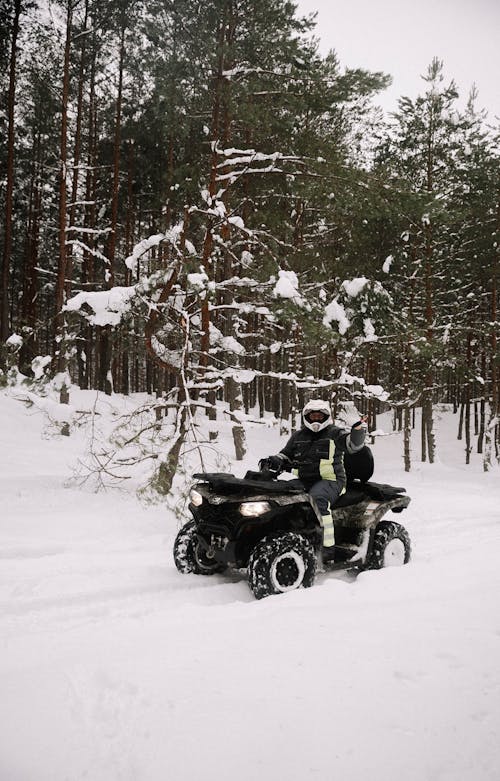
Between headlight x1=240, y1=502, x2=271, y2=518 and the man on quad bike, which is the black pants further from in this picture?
headlight x1=240, y1=502, x2=271, y2=518

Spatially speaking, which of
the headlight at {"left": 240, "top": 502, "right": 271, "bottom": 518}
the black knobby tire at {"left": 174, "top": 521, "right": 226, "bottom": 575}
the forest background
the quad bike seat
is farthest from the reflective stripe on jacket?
the forest background

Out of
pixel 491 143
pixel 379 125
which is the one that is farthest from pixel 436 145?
pixel 491 143

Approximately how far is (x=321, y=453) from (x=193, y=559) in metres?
1.85

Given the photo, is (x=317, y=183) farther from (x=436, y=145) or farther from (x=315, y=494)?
(x=436, y=145)

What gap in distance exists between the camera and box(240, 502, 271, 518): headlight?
5246mm

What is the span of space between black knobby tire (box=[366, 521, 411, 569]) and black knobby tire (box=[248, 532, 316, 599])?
111cm

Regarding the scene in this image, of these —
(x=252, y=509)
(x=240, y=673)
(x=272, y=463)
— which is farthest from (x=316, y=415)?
(x=240, y=673)

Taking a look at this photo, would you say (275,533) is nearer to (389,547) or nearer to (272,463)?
(272,463)

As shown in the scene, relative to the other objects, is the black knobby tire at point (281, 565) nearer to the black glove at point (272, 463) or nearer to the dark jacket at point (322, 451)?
the dark jacket at point (322, 451)

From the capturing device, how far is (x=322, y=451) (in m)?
6.08

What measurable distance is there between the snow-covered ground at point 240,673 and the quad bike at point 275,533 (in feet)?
0.93

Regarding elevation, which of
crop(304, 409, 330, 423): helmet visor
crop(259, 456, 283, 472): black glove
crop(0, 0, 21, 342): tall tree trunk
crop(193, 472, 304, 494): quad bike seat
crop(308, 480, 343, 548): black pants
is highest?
crop(0, 0, 21, 342): tall tree trunk

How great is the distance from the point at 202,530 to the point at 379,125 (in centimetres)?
1957

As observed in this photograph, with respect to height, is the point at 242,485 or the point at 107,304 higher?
the point at 107,304
